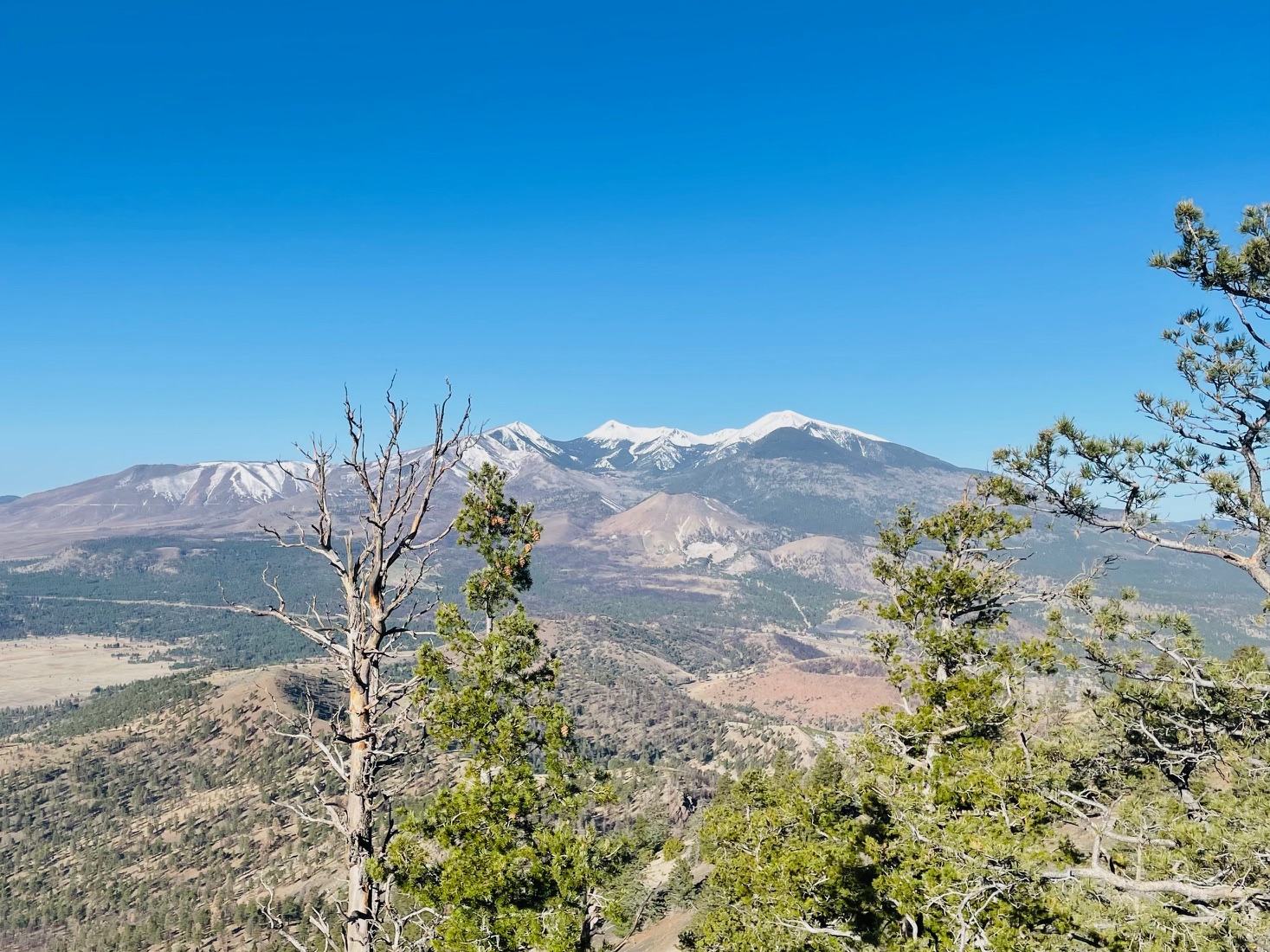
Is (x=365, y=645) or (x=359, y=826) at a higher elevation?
(x=365, y=645)

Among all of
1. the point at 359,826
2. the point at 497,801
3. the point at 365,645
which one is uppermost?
the point at 365,645

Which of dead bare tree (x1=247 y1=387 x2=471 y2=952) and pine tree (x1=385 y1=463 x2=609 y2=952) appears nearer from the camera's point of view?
dead bare tree (x1=247 y1=387 x2=471 y2=952)

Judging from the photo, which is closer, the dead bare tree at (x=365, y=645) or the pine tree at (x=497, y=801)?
the dead bare tree at (x=365, y=645)

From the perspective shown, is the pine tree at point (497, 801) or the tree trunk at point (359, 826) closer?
the tree trunk at point (359, 826)

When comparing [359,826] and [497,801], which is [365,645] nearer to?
[359,826]

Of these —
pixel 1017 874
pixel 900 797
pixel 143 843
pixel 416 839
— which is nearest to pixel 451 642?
pixel 416 839

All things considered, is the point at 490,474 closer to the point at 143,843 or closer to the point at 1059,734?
the point at 1059,734

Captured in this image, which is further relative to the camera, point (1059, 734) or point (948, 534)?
point (948, 534)

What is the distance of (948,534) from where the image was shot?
19.8m

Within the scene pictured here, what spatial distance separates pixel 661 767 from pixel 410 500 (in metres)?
181

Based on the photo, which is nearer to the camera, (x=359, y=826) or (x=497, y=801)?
(x=359, y=826)

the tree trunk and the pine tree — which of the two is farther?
the pine tree

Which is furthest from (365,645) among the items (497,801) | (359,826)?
(497,801)

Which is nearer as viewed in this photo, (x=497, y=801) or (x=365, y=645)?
(x=365, y=645)
